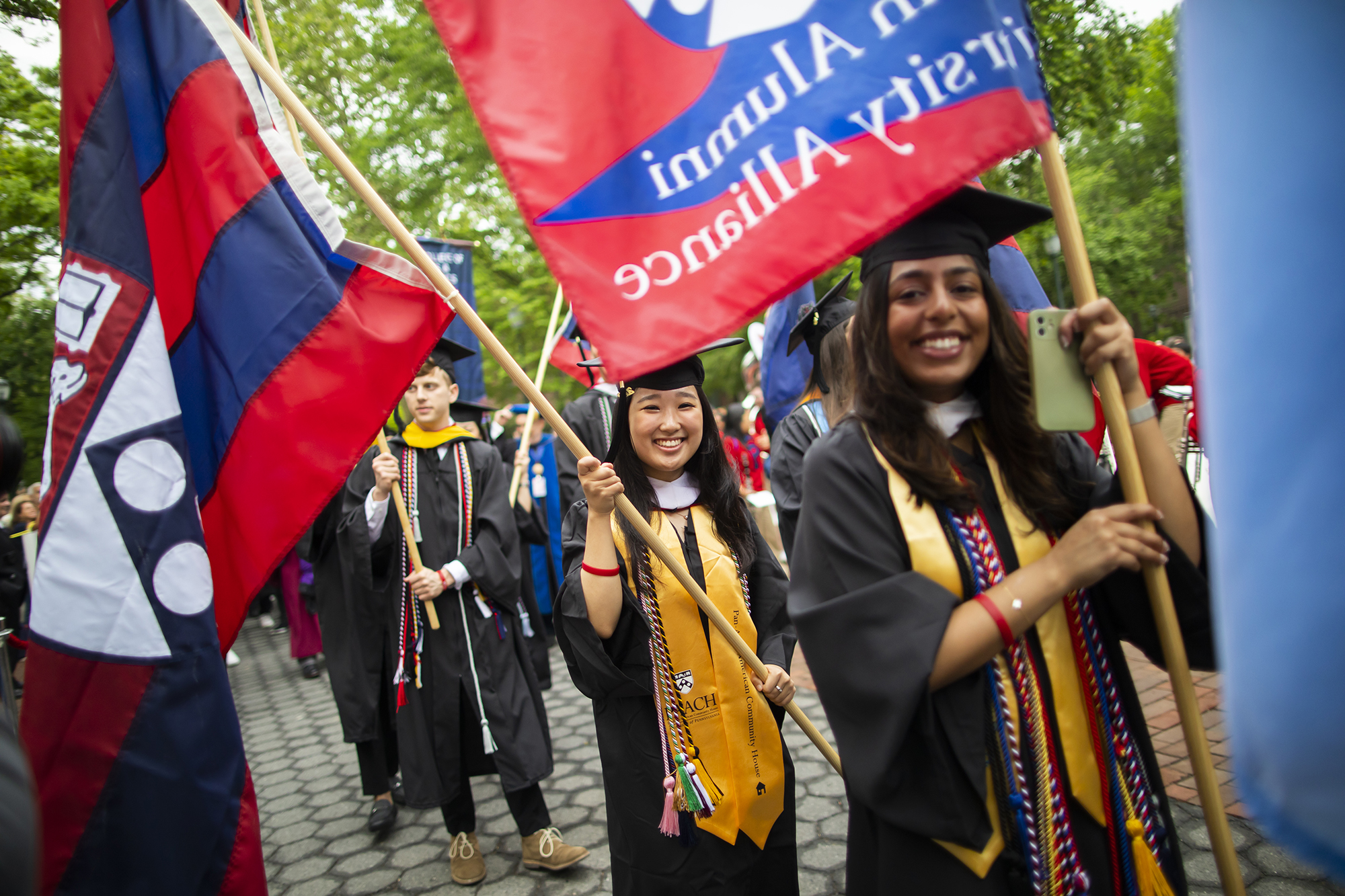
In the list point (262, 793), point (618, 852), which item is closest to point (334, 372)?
point (618, 852)

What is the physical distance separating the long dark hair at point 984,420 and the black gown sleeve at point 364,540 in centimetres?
317

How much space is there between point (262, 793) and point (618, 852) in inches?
150

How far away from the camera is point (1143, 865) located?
1605mm

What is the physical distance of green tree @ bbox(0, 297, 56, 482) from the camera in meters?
12.1

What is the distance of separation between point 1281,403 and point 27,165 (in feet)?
29.7

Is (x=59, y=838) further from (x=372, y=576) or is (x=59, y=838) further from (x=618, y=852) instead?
(x=372, y=576)

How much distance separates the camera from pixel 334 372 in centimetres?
258

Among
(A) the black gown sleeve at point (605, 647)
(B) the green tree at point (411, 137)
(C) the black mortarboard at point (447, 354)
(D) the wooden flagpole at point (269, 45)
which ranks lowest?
(A) the black gown sleeve at point (605, 647)

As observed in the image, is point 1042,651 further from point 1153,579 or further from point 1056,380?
point 1056,380

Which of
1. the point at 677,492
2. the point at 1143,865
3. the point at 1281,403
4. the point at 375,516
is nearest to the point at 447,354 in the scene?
the point at 375,516

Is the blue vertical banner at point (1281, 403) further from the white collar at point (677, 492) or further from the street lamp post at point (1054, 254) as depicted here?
the street lamp post at point (1054, 254)

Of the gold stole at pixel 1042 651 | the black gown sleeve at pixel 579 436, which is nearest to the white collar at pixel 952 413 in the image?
→ the gold stole at pixel 1042 651

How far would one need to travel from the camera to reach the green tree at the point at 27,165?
23.2ft

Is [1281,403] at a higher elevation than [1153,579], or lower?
higher
